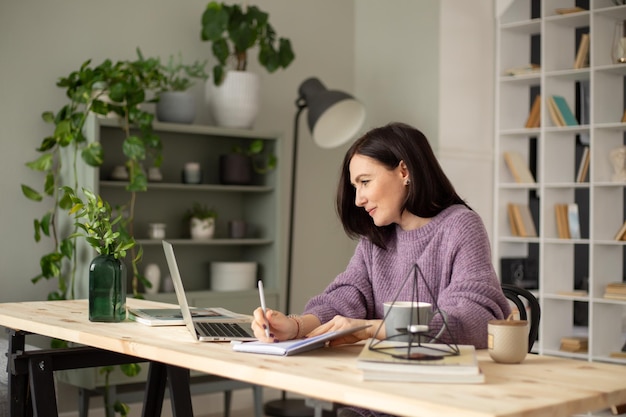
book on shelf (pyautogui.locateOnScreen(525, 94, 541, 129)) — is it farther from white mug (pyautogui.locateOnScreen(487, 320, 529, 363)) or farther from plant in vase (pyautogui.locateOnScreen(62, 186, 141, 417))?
white mug (pyautogui.locateOnScreen(487, 320, 529, 363))

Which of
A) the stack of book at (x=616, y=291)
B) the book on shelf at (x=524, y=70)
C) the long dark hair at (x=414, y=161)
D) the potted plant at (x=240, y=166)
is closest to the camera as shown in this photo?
the long dark hair at (x=414, y=161)

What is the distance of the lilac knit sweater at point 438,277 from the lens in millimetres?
2061

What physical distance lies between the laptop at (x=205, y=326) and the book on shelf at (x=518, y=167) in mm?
3284

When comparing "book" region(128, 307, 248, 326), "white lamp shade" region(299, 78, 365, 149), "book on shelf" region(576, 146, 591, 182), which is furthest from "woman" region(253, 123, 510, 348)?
"book on shelf" region(576, 146, 591, 182)

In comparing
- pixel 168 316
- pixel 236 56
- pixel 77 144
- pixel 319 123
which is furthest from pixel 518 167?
pixel 168 316

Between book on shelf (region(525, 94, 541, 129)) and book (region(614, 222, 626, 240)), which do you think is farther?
book on shelf (region(525, 94, 541, 129))

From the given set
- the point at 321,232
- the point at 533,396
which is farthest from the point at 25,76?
the point at 533,396

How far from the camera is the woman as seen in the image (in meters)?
2.10

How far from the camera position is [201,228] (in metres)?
4.73

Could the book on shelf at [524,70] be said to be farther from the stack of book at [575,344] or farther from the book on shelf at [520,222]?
the stack of book at [575,344]

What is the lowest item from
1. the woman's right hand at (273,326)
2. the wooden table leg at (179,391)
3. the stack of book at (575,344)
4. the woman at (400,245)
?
the stack of book at (575,344)

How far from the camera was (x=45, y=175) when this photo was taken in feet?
14.6

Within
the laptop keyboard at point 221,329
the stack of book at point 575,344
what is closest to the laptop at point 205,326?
the laptop keyboard at point 221,329

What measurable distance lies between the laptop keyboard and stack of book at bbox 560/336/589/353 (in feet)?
10.3
